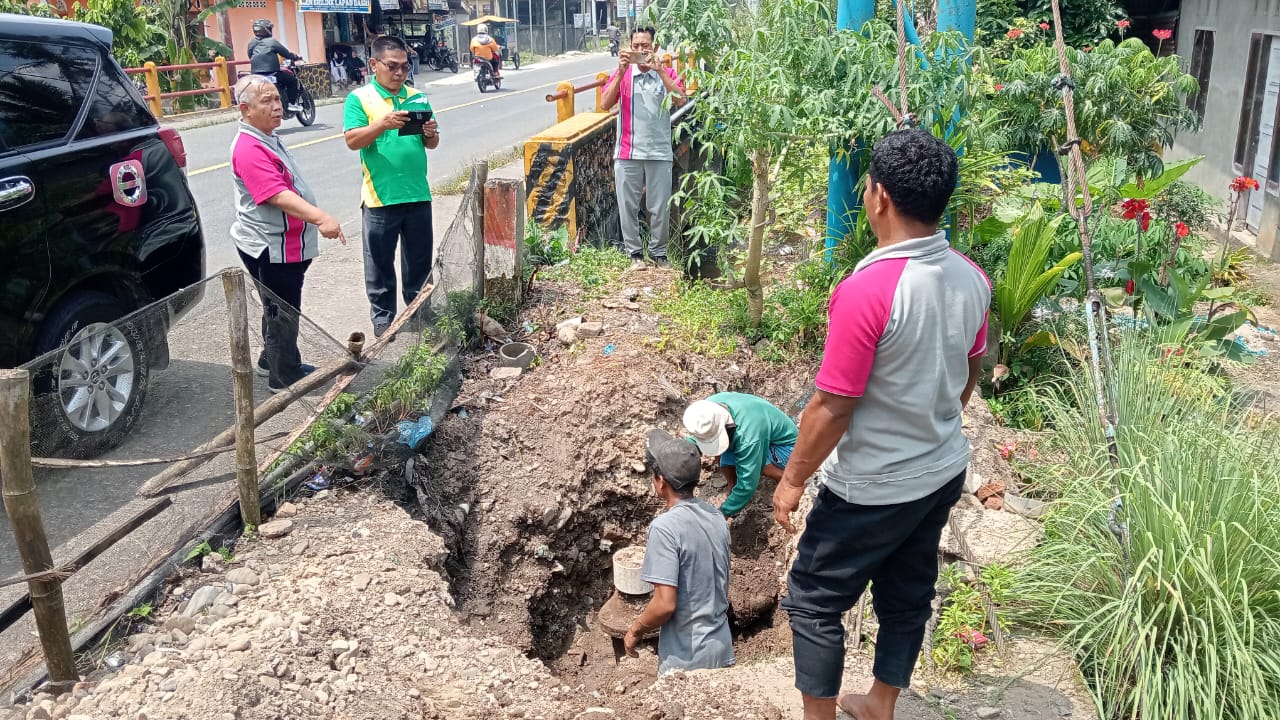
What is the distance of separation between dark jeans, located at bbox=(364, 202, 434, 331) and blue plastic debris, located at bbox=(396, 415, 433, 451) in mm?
985

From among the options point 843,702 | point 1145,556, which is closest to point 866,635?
point 843,702

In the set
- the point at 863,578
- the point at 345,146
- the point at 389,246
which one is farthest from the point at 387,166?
the point at 345,146

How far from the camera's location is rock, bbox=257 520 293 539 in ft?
11.7

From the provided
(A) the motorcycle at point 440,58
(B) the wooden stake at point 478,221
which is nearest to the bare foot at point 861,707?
(B) the wooden stake at point 478,221

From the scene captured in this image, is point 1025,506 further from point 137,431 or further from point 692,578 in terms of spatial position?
point 137,431

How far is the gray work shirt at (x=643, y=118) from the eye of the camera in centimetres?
642

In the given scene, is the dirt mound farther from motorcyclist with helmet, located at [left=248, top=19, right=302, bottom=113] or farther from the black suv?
motorcyclist with helmet, located at [left=248, top=19, right=302, bottom=113]

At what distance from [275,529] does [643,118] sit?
3.90m

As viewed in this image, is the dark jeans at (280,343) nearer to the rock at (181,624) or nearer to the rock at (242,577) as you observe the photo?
the rock at (242,577)

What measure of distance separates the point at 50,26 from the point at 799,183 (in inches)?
150

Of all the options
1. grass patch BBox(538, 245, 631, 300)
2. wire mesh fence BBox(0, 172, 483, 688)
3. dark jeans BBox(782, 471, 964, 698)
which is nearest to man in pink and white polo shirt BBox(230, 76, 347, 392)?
wire mesh fence BBox(0, 172, 483, 688)

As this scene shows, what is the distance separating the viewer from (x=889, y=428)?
2504mm

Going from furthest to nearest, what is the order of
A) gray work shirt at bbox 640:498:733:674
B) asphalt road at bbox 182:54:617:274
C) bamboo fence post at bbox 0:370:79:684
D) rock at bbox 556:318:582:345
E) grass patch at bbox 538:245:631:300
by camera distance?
asphalt road at bbox 182:54:617:274
grass patch at bbox 538:245:631:300
rock at bbox 556:318:582:345
gray work shirt at bbox 640:498:733:674
bamboo fence post at bbox 0:370:79:684

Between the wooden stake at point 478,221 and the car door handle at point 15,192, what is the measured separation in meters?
2.15
